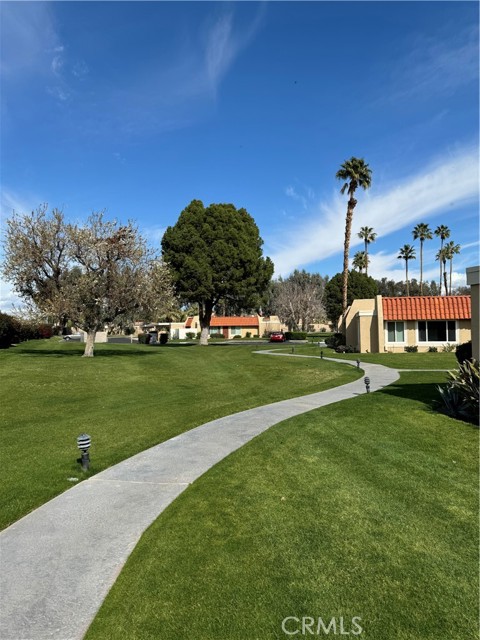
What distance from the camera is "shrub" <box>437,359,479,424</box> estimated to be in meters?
10.4

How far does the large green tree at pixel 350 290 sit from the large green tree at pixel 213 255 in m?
25.6

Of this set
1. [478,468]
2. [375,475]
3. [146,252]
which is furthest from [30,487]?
[146,252]

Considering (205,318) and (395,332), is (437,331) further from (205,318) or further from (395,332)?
(205,318)

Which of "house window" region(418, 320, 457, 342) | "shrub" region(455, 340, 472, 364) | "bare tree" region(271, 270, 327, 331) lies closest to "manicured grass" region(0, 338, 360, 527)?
"shrub" region(455, 340, 472, 364)

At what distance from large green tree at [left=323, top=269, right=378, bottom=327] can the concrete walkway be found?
61.5m

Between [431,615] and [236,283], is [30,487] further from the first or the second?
[236,283]

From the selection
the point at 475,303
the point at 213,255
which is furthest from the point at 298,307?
the point at 475,303

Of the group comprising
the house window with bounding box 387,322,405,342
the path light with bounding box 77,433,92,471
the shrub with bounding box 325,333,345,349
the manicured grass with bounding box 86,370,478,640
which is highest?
the house window with bounding box 387,322,405,342

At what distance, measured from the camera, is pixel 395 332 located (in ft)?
115

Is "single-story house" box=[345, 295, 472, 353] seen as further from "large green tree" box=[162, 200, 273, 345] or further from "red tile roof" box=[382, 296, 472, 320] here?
"large green tree" box=[162, 200, 273, 345]

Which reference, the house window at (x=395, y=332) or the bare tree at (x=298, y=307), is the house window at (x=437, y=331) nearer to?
the house window at (x=395, y=332)

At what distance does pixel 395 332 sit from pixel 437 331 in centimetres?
324

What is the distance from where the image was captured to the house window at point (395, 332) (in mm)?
35094

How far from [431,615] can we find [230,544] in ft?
6.99
